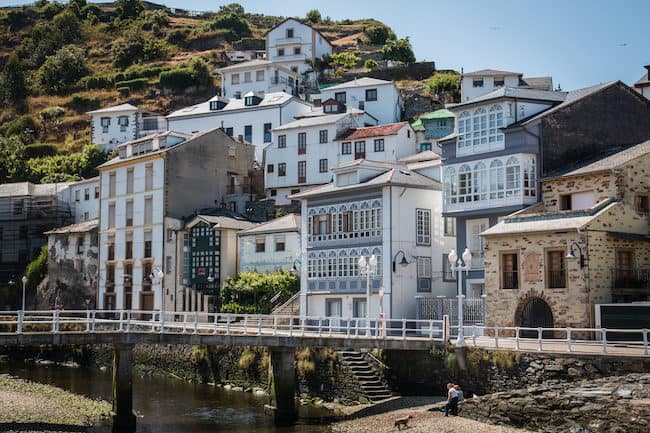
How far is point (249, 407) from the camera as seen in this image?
44250mm

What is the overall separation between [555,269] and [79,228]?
49.8 metres

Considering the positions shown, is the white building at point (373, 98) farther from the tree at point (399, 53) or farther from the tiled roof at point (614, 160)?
the tiled roof at point (614, 160)

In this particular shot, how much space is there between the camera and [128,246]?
76000 mm

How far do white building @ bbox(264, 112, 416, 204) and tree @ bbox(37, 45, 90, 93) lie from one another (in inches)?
2883

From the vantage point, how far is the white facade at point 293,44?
120938 mm

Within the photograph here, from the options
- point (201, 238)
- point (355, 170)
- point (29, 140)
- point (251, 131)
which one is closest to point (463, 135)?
point (355, 170)

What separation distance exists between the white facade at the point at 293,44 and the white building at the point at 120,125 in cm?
2128

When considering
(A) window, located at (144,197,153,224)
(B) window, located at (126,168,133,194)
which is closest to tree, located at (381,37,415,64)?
(B) window, located at (126,168,133,194)

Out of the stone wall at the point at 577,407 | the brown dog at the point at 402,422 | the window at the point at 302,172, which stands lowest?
the brown dog at the point at 402,422

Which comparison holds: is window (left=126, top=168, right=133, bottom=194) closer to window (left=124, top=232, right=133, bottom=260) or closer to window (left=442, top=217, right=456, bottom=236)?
window (left=124, top=232, right=133, bottom=260)

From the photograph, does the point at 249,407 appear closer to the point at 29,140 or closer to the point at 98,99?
the point at 29,140

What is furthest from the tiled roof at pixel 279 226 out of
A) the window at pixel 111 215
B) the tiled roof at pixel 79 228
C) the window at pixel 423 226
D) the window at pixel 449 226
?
the tiled roof at pixel 79 228

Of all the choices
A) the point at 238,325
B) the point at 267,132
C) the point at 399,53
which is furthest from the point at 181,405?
the point at 399,53

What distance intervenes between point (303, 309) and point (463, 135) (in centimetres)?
1515
